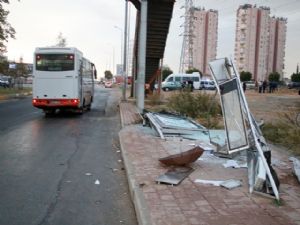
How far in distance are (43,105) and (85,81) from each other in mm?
3973

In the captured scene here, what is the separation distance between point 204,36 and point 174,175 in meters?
115

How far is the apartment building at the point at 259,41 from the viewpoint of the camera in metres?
114

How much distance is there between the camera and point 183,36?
87750 mm

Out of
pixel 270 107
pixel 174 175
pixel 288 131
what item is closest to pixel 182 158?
pixel 174 175

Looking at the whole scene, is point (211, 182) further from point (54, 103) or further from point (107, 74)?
point (107, 74)

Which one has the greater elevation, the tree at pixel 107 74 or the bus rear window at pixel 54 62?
the bus rear window at pixel 54 62

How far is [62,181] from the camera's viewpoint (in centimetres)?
830

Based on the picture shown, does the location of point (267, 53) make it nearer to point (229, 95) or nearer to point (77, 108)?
point (77, 108)

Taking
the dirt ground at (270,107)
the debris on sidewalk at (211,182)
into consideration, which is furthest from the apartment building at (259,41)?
the debris on sidewalk at (211,182)

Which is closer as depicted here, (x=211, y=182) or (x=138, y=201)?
(x=138, y=201)

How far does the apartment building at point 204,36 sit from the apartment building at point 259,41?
618 cm

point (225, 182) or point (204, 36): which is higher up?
point (204, 36)

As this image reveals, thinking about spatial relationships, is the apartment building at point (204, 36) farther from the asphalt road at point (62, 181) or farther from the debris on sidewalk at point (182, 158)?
the debris on sidewalk at point (182, 158)

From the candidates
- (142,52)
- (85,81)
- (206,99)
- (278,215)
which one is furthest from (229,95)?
(85,81)
